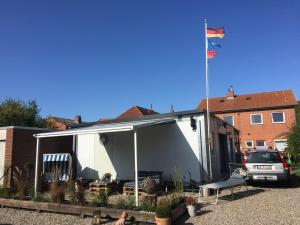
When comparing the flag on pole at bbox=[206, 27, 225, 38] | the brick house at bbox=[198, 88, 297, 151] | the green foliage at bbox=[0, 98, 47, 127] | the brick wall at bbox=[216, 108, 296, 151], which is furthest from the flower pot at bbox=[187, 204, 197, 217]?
the brick wall at bbox=[216, 108, 296, 151]

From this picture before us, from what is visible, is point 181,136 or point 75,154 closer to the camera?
point 181,136

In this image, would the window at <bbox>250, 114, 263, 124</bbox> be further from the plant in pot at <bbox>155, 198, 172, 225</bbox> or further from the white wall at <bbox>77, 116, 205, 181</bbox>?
the plant in pot at <bbox>155, 198, 172, 225</bbox>

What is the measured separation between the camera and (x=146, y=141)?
1231 cm

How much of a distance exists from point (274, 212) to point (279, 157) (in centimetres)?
448

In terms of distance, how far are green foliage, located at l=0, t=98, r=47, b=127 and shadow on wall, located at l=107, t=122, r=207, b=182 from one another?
14479 millimetres

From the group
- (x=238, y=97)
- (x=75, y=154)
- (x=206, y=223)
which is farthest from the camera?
(x=238, y=97)

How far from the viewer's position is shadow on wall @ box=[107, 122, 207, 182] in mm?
11258

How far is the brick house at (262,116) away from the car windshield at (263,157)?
69.4ft

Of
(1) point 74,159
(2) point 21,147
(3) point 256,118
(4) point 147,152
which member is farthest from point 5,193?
(3) point 256,118

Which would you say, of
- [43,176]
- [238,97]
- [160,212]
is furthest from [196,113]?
[238,97]

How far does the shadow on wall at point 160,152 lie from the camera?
11.3m

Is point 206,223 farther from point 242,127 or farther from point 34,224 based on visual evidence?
point 242,127

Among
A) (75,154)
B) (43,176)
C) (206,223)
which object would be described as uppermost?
(75,154)

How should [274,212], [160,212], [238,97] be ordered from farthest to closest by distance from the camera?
[238,97] < [274,212] < [160,212]
